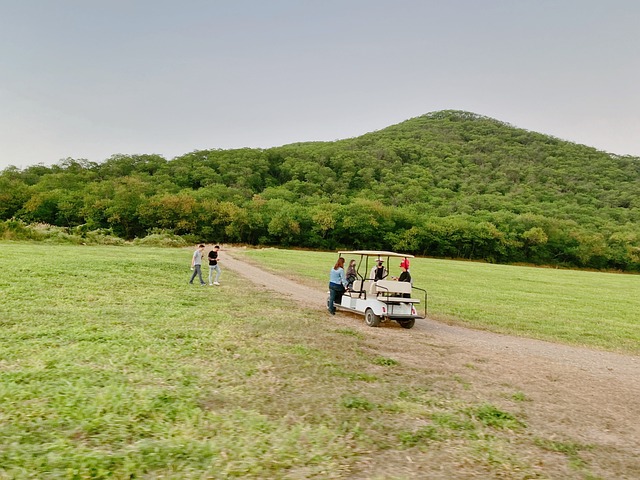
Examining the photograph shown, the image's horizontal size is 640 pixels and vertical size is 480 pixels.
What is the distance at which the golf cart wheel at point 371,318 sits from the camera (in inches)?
612

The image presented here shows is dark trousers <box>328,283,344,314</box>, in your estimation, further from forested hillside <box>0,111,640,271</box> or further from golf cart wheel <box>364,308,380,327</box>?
forested hillside <box>0,111,640,271</box>

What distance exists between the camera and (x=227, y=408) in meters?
6.35

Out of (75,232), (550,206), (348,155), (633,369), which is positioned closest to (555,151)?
(550,206)

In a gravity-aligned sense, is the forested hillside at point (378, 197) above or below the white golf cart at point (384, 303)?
above

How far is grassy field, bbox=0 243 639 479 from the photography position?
4.82 metres

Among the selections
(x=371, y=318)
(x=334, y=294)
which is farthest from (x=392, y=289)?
(x=334, y=294)

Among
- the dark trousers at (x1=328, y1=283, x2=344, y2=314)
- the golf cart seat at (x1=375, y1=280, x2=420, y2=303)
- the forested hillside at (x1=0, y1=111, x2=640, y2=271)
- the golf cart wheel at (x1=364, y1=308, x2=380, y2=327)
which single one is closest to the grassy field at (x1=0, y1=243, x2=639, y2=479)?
the golf cart wheel at (x1=364, y1=308, x2=380, y2=327)

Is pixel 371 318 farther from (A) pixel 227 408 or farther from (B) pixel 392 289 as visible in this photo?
(A) pixel 227 408

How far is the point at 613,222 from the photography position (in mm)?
111938

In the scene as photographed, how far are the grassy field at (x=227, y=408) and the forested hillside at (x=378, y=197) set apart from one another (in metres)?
51.1

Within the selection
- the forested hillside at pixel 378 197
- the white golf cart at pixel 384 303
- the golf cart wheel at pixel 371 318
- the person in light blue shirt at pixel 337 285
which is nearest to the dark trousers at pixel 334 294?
the person in light blue shirt at pixel 337 285

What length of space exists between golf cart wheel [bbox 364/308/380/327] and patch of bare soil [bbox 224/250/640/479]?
0.31 m

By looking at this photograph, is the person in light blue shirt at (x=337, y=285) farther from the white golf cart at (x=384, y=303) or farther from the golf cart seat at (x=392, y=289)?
the golf cart seat at (x=392, y=289)

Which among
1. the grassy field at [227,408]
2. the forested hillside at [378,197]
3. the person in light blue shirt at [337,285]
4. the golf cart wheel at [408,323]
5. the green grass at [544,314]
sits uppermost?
the forested hillside at [378,197]
